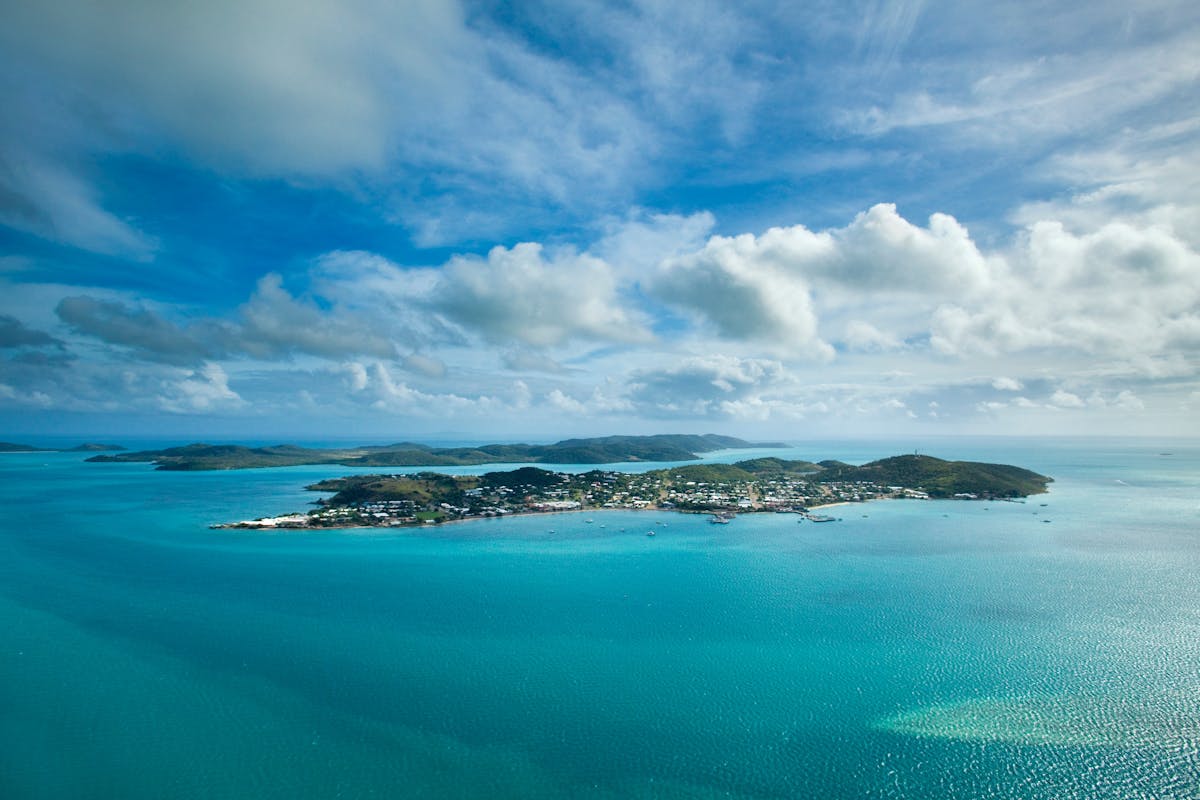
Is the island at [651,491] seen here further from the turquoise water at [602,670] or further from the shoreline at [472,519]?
the turquoise water at [602,670]

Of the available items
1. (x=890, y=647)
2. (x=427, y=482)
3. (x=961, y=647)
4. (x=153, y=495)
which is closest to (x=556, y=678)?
(x=890, y=647)

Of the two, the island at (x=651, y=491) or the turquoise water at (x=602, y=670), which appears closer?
the turquoise water at (x=602, y=670)

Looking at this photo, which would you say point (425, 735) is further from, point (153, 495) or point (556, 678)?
point (153, 495)

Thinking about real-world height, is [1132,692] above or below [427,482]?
below

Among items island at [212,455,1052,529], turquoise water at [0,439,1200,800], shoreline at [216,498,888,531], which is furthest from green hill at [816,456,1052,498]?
turquoise water at [0,439,1200,800]

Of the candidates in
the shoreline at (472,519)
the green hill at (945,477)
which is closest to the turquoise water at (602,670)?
the shoreline at (472,519)
